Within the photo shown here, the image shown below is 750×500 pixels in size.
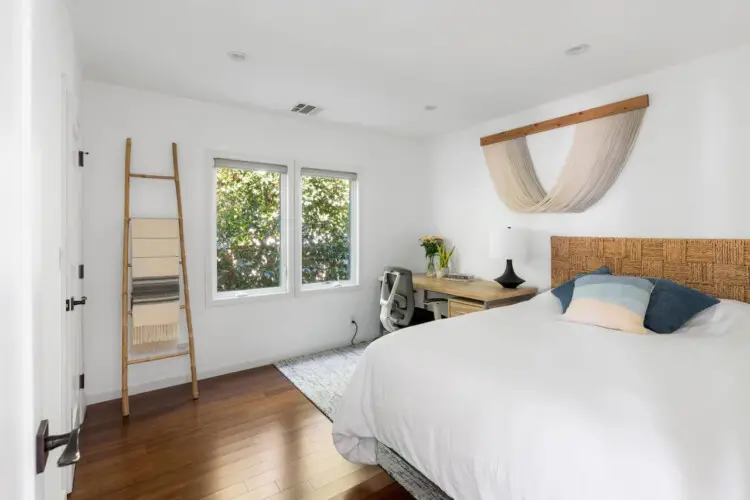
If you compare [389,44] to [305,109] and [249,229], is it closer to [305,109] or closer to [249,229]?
[305,109]

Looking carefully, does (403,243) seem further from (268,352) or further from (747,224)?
(747,224)

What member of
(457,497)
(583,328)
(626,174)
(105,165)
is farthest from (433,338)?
(105,165)

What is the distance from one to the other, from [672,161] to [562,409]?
2378 mm

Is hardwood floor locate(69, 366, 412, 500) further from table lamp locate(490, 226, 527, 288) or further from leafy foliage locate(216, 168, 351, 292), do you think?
table lamp locate(490, 226, 527, 288)

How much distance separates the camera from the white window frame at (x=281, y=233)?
3428 millimetres

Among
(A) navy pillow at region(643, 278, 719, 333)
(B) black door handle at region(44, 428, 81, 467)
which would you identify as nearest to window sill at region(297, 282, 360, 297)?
(A) navy pillow at region(643, 278, 719, 333)

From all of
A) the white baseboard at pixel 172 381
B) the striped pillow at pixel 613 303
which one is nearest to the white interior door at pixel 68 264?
the white baseboard at pixel 172 381

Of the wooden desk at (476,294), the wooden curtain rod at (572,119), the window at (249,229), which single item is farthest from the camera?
the window at (249,229)

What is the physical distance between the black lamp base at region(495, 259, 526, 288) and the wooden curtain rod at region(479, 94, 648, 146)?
1.23 meters

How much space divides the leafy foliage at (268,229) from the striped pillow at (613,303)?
8.10 ft

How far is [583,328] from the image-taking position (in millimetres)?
2293

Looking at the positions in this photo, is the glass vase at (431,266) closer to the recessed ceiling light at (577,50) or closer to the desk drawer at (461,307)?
the desk drawer at (461,307)

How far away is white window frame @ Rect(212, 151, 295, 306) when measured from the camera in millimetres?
3428

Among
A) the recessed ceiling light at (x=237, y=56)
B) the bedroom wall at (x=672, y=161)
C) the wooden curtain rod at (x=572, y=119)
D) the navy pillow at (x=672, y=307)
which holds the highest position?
the recessed ceiling light at (x=237, y=56)
